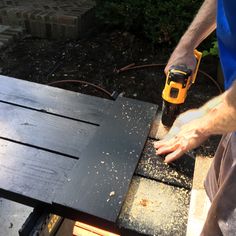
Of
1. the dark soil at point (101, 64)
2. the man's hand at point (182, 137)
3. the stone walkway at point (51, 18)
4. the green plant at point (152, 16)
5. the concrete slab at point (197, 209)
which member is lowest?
the dark soil at point (101, 64)

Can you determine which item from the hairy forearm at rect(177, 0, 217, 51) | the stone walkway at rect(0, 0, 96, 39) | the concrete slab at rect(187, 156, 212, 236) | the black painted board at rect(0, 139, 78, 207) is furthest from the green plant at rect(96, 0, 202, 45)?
the black painted board at rect(0, 139, 78, 207)

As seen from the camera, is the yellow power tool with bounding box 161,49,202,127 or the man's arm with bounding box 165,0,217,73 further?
the man's arm with bounding box 165,0,217,73

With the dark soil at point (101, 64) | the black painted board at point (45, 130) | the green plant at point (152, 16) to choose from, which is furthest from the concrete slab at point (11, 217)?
the green plant at point (152, 16)

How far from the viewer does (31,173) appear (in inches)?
60.8

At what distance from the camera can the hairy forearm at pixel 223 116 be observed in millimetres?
1139

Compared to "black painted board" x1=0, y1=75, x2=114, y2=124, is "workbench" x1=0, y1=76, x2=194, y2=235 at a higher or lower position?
higher

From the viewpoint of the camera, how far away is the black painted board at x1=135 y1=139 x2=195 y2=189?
154 cm

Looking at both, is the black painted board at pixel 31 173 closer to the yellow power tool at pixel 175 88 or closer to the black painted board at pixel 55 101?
the black painted board at pixel 55 101

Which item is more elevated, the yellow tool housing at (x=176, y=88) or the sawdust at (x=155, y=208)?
the yellow tool housing at (x=176, y=88)

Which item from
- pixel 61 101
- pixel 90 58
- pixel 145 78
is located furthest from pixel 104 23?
pixel 61 101

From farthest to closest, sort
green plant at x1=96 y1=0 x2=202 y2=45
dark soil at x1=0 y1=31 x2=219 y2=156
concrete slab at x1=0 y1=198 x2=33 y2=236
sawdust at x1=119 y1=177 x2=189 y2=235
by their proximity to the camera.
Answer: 1. green plant at x1=96 y1=0 x2=202 y2=45
2. dark soil at x1=0 y1=31 x2=219 y2=156
3. concrete slab at x1=0 y1=198 x2=33 y2=236
4. sawdust at x1=119 y1=177 x2=189 y2=235

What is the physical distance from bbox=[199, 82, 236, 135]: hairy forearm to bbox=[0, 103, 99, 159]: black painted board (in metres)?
0.64

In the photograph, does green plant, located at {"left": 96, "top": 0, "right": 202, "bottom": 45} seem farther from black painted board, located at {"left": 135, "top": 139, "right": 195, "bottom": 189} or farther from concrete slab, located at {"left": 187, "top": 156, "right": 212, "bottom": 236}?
black painted board, located at {"left": 135, "top": 139, "right": 195, "bottom": 189}

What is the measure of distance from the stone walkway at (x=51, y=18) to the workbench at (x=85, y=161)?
251cm
